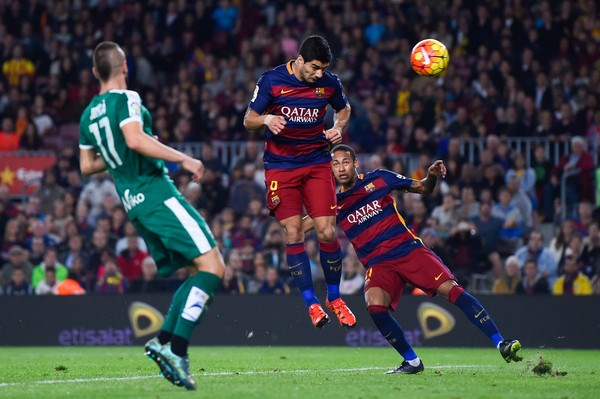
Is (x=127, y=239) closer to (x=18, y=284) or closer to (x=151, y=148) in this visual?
(x=18, y=284)

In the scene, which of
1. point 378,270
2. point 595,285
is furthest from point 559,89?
point 378,270

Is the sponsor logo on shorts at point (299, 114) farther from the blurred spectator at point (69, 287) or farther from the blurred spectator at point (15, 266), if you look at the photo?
the blurred spectator at point (15, 266)

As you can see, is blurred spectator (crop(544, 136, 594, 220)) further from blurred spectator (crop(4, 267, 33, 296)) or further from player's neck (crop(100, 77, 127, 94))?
player's neck (crop(100, 77, 127, 94))

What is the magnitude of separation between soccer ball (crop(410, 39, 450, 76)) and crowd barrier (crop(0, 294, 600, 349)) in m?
5.04

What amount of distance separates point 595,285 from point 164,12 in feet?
38.6

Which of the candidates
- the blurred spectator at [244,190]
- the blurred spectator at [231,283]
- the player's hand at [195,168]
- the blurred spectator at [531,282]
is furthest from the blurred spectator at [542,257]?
the player's hand at [195,168]

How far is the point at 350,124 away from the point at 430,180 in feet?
30.0

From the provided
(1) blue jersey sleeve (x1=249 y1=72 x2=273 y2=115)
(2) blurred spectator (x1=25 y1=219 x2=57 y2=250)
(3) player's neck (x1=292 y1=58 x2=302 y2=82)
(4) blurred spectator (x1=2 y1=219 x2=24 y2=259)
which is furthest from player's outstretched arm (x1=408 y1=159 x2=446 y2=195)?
(4) blurred spectator (x1=2 y1=219 x2=24 y2=259)

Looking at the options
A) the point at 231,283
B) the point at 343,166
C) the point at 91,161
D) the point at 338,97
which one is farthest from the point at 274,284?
the point at 91,161

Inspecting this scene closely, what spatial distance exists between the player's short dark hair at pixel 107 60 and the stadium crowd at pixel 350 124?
8.84 metres

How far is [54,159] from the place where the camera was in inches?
783

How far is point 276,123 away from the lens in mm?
9461

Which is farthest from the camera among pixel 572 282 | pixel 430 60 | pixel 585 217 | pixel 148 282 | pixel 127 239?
pixel 127 239

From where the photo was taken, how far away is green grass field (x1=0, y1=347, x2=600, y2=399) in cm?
770
